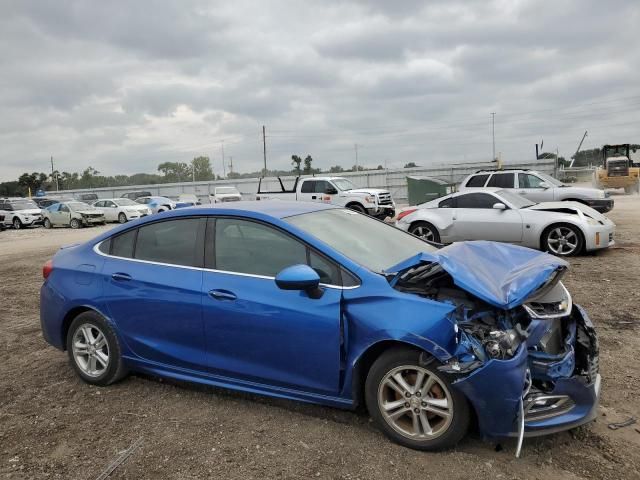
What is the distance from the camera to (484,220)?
10711 mm

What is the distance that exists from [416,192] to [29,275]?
19.7m

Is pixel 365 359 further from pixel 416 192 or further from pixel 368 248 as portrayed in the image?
pixel 416 192

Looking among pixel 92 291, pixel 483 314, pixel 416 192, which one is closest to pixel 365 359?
pixel 483 314

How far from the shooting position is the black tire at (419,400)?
2.99m

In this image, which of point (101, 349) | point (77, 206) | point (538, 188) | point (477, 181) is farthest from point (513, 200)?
point (77, 206)

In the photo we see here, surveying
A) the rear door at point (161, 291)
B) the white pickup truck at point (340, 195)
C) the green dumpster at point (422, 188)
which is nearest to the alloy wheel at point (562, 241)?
the rear door at point (161, 291)

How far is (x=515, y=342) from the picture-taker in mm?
2945

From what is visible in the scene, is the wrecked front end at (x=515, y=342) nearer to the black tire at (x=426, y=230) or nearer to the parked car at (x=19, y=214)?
the black tire at (x=426, y=230)

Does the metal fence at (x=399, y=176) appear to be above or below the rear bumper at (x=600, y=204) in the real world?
above

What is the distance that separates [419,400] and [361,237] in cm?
136

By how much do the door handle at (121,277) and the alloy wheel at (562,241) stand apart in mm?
8396

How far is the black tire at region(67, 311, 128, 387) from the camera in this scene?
14.0 feet

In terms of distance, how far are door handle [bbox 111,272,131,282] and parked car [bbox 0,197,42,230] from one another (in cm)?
2888

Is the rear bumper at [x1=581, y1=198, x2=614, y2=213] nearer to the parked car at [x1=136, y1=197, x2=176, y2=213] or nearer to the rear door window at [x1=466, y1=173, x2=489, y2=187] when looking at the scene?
the rear door window at [x1=466, y1=173, x2=489, y2=187]
